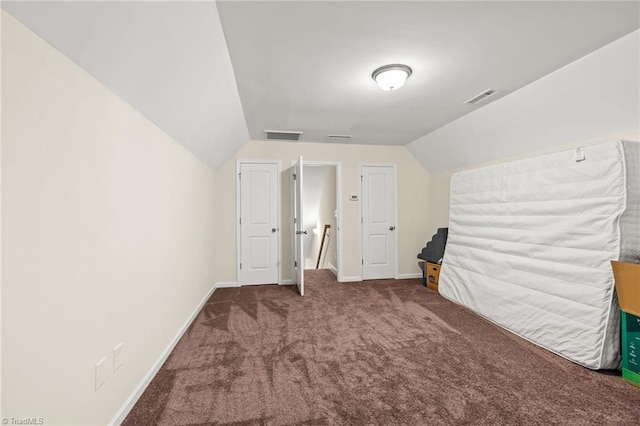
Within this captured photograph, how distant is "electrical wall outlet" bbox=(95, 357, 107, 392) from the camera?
4.75 feet

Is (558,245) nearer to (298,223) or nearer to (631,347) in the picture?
(631,347)

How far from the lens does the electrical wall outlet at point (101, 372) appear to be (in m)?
1.45

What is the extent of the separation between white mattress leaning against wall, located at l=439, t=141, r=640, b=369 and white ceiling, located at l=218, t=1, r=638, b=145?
92cm

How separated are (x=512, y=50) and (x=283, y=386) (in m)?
3.03

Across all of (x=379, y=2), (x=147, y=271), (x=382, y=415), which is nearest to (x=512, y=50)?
(x=379, y=2)

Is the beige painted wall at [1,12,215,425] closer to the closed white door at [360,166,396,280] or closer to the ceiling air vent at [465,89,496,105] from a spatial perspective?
the ceiling air vent at [465,89,496,105]

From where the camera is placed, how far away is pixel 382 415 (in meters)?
1.73

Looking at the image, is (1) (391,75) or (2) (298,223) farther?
(2) (298,223)

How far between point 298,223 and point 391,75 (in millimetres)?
2544

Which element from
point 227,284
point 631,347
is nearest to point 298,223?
point 227,284

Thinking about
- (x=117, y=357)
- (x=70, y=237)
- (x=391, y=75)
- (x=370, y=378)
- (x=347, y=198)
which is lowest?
(x=370, y=378)

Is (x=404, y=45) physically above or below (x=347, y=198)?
above

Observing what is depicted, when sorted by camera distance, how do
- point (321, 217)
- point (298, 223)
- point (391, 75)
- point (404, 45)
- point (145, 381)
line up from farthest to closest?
point (321, 217), point (298, 223), point (391, 75), point (404, 45), point (145, 381)

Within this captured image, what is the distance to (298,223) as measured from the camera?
436 cm
